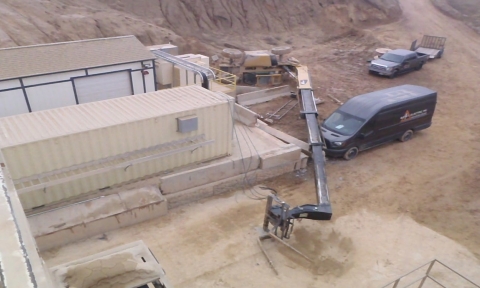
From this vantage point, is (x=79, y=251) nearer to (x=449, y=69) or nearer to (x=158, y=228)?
(x=158, y=228)

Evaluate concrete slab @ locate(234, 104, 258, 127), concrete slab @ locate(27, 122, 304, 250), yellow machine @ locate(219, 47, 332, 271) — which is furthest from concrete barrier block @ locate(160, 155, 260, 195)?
concrete slab @ locate(234, 104, 258, 127)

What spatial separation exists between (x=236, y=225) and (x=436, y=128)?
11573 mm

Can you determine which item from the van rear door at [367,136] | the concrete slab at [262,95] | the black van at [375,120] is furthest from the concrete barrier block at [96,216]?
the concrete slab at [262,95]

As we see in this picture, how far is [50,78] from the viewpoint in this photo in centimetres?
1377

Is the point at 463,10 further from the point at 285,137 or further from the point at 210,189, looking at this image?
the point at 210,189

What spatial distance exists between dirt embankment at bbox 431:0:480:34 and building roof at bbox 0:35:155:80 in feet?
110

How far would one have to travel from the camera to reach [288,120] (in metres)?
17.8

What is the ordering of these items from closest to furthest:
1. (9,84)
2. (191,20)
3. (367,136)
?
(9,84) → (367,136) → (191,20)

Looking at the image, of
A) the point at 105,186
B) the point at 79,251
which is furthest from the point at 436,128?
the point at 79,251

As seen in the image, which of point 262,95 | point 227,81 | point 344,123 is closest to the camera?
point 344,123

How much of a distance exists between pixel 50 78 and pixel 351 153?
11599 millimetres

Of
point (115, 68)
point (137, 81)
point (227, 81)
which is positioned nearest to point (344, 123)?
point (227, 81)

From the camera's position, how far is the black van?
13924 millimetres

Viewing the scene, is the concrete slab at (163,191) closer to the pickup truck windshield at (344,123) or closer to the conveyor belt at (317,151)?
the conveyor belt at (317,151)
